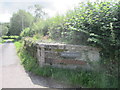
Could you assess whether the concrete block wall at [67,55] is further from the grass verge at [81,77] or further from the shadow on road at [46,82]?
the shadow on road at [46,82]

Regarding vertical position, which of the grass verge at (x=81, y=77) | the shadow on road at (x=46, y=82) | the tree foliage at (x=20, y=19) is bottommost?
the shadow on road at (x=46, y=82)

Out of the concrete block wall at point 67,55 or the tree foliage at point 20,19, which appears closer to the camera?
the concrete block wall at point 67,55

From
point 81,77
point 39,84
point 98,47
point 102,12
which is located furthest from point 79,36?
point 39,84

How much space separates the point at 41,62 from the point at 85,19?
2.09 m

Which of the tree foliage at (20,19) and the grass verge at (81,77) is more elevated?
the tree foliage at (20,19)

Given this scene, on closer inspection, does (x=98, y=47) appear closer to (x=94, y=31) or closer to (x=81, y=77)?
(x=94, y=31)

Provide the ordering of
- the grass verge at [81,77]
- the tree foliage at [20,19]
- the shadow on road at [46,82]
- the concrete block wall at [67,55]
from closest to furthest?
the grass verge at [81,77]
the shadow on road at [46,82]
the concrete block wall at [67,55]
the tree foliage at [20,19]

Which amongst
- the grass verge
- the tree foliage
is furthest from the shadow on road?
the tree foliage

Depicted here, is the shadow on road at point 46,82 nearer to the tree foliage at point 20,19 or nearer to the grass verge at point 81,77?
the grass verge at point 81,77

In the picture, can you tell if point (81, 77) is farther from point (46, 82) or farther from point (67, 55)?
point (46, 82)

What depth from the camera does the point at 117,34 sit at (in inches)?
105

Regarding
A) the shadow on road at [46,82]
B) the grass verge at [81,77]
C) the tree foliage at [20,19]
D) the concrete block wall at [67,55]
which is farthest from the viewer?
the tree foliage at [20,19]

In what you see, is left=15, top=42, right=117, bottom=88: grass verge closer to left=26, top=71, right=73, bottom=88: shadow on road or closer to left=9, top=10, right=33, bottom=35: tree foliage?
left=26, top=71, right=73, bottom=88: shadow on road

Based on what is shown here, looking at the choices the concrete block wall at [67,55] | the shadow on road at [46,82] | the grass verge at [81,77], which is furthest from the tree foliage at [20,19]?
the grass verge at [81,77]
